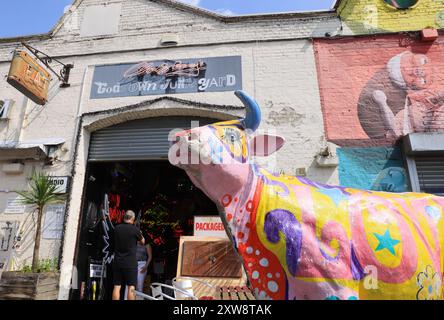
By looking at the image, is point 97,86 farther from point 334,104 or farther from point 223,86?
point 334,104

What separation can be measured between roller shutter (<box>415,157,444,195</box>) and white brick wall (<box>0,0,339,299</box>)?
1.49 m

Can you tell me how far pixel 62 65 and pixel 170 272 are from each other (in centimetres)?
525

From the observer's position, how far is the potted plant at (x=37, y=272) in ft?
15.7

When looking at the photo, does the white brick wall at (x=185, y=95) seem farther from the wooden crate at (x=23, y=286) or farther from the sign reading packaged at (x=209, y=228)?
the sign reading packaged at (x=209, y=228)

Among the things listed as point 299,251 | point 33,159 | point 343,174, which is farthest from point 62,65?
point 299,251

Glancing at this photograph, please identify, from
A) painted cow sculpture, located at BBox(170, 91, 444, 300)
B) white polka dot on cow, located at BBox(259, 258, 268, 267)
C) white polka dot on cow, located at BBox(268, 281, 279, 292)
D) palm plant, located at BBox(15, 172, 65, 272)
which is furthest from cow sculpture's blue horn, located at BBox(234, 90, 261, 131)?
palm plant, located at BBox(15, 172, 65, 272)

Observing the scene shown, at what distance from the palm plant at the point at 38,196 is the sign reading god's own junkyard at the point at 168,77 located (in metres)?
1.98

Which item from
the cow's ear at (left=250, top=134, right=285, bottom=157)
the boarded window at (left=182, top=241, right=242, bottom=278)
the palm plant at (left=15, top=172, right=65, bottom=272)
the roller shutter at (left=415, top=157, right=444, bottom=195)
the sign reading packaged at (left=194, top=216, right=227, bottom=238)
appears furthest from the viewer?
the sign reading packaged at (left=194, top=216, right=227, bottom=238)

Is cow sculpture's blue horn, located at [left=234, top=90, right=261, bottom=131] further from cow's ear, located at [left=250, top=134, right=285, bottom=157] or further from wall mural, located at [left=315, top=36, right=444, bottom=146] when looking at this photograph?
wall mural, located at [left=315, top=36, right=444, bottom=146]

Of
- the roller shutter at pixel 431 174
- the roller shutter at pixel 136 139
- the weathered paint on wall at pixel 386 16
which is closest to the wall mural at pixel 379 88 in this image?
the weathered paint on wall at pixel 386 16

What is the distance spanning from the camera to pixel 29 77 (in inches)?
238

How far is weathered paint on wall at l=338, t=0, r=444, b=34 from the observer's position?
6.29m

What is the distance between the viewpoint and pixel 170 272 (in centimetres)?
747

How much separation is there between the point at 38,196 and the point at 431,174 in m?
6.79
